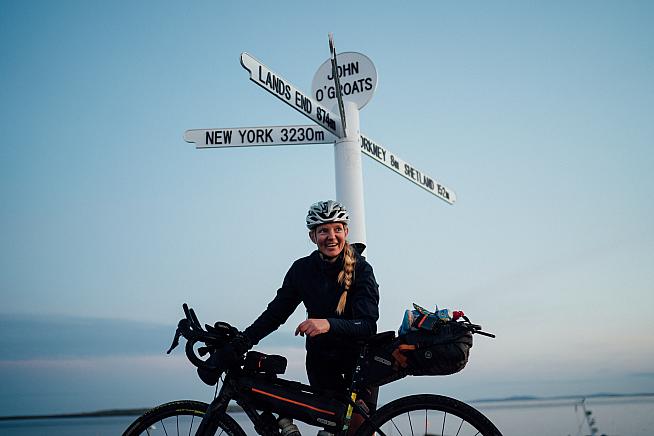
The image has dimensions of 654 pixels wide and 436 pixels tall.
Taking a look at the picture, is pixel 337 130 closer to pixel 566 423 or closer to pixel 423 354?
pixel 423 354

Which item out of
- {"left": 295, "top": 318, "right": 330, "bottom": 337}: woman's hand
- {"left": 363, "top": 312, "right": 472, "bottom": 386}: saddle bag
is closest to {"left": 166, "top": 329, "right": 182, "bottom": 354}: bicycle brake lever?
{"left": 295, "top": 318, "right": 330, "bottom": 337}: woman's hand

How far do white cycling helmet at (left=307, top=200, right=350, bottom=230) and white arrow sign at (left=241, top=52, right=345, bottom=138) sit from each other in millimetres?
1703

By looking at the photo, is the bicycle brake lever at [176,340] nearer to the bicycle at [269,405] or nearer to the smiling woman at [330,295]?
the bicycle at [269,405]

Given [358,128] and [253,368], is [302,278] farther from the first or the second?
[358,128]

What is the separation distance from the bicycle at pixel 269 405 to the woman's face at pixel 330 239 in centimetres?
57

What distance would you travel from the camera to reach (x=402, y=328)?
2879 mm

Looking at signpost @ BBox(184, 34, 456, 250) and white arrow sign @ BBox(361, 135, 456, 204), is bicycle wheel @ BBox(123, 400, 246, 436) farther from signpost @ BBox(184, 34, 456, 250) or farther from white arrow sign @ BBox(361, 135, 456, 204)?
white arrow sign @ BBox(361, 135, 456, 204)

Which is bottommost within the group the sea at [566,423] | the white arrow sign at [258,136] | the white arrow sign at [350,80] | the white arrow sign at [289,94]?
the sea at [566,423]

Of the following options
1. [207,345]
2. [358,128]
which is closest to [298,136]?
[358,128]

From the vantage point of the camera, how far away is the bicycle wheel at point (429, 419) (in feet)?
8.71

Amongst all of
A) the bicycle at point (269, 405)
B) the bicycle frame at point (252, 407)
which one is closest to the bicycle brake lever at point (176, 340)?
the bicycle at point (269, 405)

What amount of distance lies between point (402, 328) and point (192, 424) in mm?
1194

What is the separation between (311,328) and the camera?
2727mm

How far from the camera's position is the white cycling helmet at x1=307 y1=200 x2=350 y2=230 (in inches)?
128
